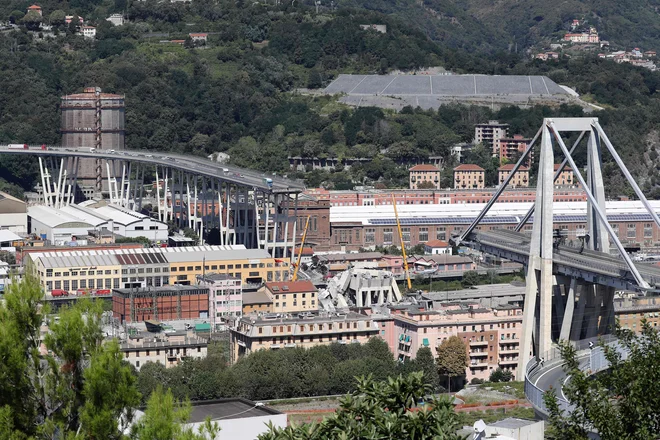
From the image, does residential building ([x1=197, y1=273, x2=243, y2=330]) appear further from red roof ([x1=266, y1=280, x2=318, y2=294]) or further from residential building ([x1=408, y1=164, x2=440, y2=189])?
residential building ([x1=408, y1=164, x2=440, y2=189])

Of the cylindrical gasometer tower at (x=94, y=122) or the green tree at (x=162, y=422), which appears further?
the cylindrical gasometer tower at (x=94, y=122)

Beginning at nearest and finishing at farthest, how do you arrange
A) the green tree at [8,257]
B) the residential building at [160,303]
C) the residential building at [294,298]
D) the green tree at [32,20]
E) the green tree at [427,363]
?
the green tree at [427,363], the residential building at [160,303], the residential building at [294,298], the green tree at [8,257], the green tree at [32,20]

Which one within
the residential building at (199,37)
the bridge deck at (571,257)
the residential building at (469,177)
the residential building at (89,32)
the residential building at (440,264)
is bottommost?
the residential building at (440,264)

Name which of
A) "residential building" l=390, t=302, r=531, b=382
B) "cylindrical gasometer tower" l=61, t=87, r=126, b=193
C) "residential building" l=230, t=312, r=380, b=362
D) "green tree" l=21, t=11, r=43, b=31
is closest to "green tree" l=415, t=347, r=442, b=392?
"residential building" l=390, t=302, r=531, b=382

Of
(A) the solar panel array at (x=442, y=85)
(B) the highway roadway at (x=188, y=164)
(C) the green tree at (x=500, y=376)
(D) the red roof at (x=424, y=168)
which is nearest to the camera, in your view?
(C) the green tree at (x=500, y=376)

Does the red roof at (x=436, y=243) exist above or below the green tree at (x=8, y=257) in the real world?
below

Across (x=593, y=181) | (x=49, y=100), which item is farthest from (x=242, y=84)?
(x=593, y=181)

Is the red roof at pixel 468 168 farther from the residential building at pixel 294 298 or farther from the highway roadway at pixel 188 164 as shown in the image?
the residential building at pixel 294 298

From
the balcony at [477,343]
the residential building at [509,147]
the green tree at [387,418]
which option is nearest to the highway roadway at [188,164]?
the residential building at [509,147]
